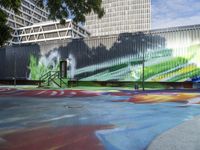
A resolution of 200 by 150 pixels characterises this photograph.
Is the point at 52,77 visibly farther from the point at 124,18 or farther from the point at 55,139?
the point at 124,18

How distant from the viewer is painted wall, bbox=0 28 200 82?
21172 mm

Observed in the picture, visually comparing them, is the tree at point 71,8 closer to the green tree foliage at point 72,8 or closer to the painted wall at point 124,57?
the green tree foliage at point 72,8

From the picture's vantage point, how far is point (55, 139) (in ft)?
18.1

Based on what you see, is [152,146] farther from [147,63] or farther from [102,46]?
[102,46]

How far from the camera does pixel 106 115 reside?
28.5 ft

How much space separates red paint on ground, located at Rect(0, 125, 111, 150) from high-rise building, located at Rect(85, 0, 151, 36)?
437 feet

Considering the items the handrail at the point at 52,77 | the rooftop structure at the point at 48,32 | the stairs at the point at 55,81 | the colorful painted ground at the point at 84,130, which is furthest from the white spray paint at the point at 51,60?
the rooftop structure at the point at 48,32

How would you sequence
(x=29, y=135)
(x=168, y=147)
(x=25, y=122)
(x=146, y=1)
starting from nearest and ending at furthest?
(x=168, y=147) < (x=29, y=135) < (x=25, y=122) < (x=146, y=1)

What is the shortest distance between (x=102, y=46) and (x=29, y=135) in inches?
786

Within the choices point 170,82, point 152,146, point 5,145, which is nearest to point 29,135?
point 5,145

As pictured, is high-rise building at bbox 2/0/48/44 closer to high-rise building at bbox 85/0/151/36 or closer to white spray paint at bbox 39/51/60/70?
high-rise building at bbox 85/0/151/36

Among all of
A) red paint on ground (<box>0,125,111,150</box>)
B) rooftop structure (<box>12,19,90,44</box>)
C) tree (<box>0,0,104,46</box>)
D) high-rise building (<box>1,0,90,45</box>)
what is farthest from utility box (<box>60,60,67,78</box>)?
rooftop structure (<box>12,19,90,44</box>)

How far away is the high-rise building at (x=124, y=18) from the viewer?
140375mm

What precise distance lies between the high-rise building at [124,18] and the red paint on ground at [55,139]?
437ft
